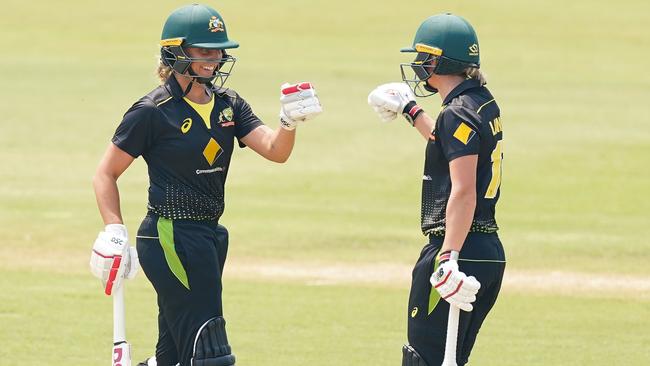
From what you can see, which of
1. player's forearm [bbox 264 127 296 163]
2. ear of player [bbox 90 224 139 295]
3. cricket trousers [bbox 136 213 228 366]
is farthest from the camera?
player's forearm [bbox 264 127 296 163]

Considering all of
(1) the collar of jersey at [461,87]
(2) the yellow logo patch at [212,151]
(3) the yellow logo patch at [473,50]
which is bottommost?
(2) the yellow logo patch at [212,151]

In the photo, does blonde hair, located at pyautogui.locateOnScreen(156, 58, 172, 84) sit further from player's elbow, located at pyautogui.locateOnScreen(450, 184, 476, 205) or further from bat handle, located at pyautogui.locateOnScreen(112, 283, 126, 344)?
player's elbow, located at pyautogui.locateOnScreen(450, 184, 476, 205)

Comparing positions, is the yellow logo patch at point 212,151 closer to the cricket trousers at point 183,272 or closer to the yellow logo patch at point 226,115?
the yellow logo patch at point 226,115

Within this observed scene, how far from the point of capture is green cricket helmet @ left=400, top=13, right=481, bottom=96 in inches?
298

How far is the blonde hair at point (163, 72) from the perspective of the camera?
26.5ft

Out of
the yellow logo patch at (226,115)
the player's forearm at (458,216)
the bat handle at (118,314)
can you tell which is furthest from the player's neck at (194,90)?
the player's forearm at (458,216)

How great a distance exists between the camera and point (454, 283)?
7.16 m

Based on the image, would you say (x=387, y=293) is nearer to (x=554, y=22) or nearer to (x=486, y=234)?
(x=486, y=234)

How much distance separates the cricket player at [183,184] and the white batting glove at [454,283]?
4.06 feet

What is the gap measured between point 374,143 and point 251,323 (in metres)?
12.5

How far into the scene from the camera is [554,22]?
4388cm

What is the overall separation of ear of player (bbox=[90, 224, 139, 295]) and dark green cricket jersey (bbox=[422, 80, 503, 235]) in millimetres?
1645

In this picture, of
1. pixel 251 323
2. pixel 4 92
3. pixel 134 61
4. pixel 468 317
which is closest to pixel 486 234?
pixel 468 317

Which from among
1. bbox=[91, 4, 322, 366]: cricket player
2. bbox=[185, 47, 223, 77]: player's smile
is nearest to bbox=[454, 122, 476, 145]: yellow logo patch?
Answer: bbox=[91, 4, 322, 366]: cricket player
